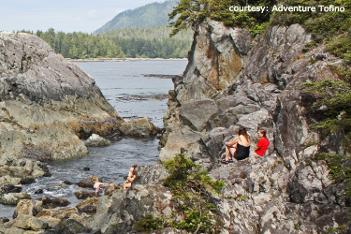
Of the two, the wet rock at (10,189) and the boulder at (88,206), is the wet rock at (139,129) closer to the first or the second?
the wet rock at (10,189)

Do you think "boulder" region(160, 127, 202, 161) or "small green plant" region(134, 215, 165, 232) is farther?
"boulder" region(160, 127, 202, 161)

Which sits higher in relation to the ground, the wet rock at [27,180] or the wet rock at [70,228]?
the wet rock at [70,228]

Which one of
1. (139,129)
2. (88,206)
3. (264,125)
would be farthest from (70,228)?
(139,129)

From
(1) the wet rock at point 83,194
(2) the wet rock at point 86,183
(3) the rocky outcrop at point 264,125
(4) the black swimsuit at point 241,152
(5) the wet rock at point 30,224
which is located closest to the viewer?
(3) the rocky outcrop at point 264,125

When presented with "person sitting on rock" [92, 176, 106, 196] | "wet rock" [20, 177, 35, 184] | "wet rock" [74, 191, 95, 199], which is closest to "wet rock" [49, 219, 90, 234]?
"person sitting on rock" [92, 176, 106, 196]

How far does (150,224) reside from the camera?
1677 centimetres

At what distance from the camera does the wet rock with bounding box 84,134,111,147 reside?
188 feet

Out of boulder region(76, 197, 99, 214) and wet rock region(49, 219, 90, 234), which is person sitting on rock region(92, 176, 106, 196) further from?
wet rock region(49, 219, 90, 234)

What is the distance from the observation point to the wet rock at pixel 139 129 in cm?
6406

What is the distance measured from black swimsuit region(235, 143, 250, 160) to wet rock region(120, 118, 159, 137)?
140ft

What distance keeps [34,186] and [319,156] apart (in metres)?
28.2

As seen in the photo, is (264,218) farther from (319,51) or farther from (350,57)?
(319,51)

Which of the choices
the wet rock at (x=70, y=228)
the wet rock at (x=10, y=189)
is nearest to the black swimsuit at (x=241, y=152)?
the wet rock at (x=70, y=228)

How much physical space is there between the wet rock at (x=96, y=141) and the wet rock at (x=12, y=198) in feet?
67.3
